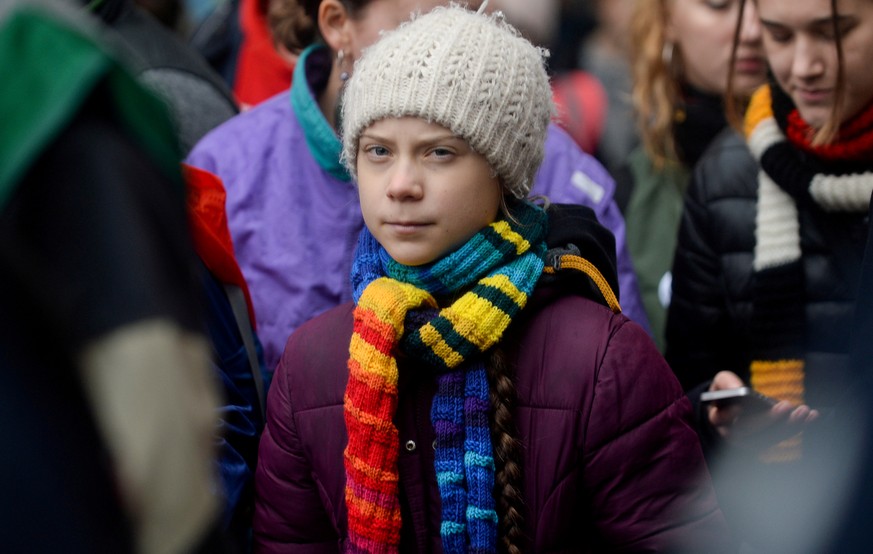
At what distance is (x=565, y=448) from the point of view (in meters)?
2.01

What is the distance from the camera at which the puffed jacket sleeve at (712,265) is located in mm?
2918

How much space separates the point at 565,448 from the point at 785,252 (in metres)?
1.04

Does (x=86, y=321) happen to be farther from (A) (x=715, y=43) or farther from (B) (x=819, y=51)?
(A) (x=715, y=43)

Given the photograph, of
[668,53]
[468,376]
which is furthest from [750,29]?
[468,376]

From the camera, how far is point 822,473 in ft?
4.22

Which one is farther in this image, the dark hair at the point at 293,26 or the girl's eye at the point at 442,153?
the dark hair at the point at 293,26

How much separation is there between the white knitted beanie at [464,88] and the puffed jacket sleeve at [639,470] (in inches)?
17.9

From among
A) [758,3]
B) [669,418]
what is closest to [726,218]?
[758,3]

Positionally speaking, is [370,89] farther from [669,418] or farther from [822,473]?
[822,473]

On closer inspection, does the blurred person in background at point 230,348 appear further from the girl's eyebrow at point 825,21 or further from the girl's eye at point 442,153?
the girl's eyebrow at point 825,21

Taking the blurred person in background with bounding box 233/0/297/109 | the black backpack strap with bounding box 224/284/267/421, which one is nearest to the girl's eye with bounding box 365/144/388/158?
the black backpack strap with bounding box 224/284/267/421

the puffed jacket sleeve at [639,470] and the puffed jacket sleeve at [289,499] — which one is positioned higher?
the puffed jacket sleeve at [639,470]

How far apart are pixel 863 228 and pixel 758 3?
2.04 feet

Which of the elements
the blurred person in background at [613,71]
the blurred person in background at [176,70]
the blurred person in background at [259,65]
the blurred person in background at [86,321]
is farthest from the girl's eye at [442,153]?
the blurred person in background at [259,65]
